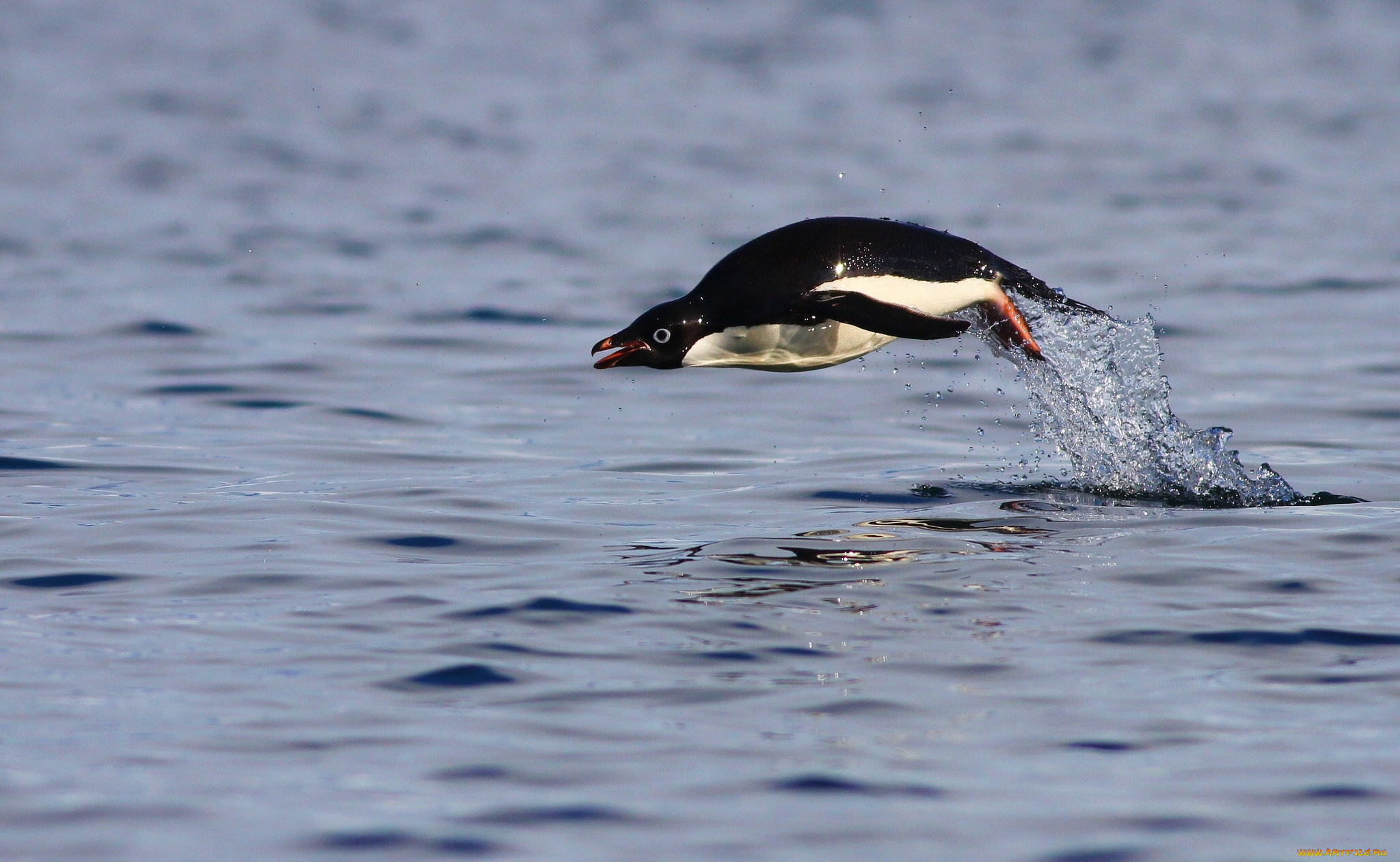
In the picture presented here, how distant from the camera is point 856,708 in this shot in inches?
257

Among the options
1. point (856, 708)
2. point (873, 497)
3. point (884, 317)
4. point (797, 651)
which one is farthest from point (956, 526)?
point (856, 708)

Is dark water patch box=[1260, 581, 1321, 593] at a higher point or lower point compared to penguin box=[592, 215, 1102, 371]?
lower

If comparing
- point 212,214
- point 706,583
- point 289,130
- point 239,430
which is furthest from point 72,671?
point 289,130

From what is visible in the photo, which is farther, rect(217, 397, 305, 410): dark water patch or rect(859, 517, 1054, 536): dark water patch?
rect(217, 397, 305, 410): dark water patch

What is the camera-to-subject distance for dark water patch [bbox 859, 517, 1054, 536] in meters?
9.23

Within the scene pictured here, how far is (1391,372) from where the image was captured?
1429cm

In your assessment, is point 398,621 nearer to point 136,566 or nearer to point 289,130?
point 136,566

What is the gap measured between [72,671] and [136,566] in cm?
180

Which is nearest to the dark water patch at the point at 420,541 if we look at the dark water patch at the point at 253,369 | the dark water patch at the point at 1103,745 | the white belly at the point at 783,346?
the white belly at the point at 783,346

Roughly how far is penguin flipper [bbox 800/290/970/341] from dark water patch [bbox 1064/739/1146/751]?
3119 millimetres

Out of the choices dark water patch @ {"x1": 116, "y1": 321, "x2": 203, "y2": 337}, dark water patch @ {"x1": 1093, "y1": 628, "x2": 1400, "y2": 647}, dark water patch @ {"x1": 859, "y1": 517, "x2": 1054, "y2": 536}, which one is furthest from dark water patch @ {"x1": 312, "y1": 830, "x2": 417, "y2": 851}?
dark water patch @ {"x1": 116, "y1": 321, "x2": 203, "y2": 337}

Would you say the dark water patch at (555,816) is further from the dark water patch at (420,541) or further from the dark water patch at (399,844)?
the dark water patch at (420,541)

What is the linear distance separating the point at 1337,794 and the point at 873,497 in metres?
4.95

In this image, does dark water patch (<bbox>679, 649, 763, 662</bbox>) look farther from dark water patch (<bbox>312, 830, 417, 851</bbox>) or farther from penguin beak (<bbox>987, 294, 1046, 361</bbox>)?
penguin beak (<bbox>987, 294, 1046, 361</bbox>)
